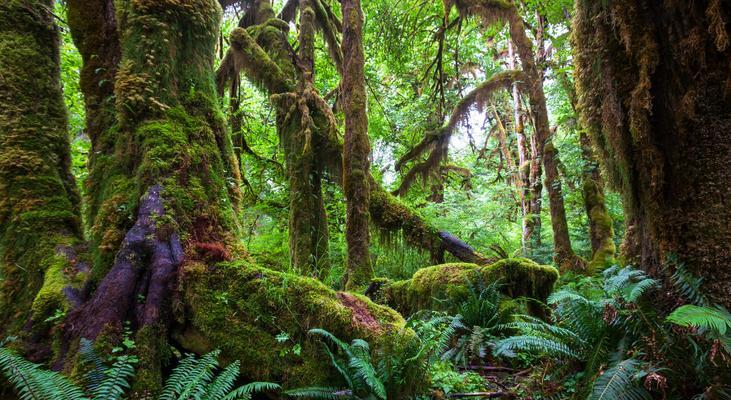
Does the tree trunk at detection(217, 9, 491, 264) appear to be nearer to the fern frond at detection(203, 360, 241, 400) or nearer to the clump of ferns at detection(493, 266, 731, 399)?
the clump of ferns at detection(493, 266, 731, 399)

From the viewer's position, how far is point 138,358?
104 inches

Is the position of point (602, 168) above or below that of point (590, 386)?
above

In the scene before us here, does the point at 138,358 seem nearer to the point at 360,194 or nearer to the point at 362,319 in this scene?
the point at 362,319

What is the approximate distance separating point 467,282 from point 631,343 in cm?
268

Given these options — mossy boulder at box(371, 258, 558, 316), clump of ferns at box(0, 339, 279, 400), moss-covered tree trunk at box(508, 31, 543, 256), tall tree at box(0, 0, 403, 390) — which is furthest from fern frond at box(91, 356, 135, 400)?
moss-covered tree trunk at box(508, 31, 543, 256)

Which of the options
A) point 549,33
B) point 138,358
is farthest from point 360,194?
point 549,33

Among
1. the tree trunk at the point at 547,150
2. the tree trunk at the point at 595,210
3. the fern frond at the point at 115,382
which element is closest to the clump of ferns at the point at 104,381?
the fern frond at the point at 115,382

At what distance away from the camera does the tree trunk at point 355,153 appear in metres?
6.75

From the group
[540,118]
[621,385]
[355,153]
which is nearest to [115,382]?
[621,385]

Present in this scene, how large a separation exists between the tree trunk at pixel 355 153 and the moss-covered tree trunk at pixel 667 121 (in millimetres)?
4079

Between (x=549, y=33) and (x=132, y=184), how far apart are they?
1018cm

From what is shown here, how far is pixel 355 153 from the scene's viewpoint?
6.97m

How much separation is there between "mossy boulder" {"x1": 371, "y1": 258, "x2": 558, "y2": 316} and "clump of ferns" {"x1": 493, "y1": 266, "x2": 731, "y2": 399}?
2.21 metres

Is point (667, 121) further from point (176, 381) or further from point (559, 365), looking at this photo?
point (176, 381)
